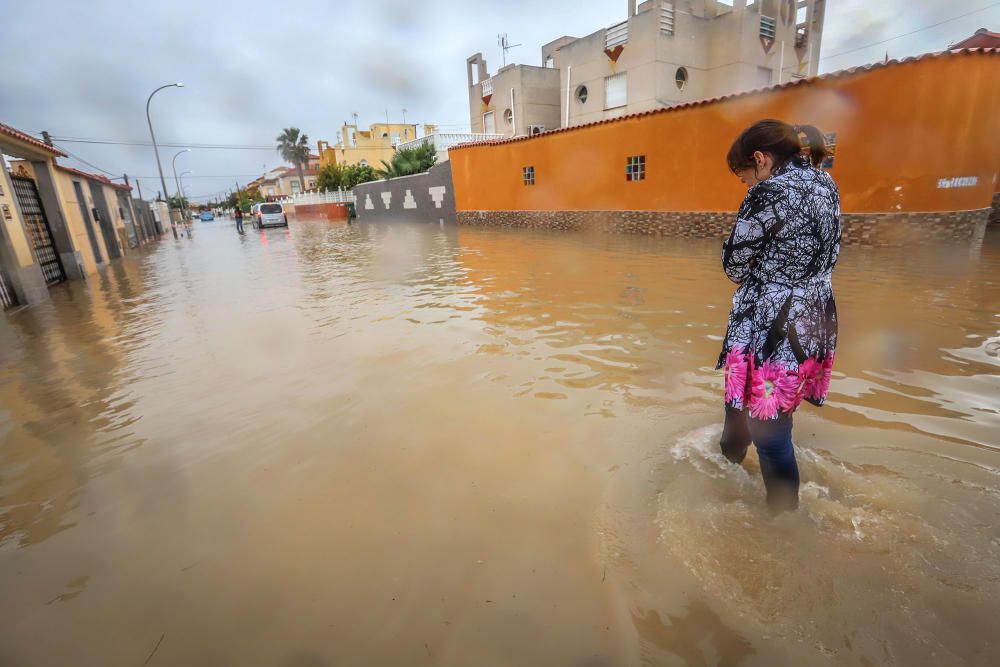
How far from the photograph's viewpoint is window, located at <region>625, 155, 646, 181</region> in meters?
13.5

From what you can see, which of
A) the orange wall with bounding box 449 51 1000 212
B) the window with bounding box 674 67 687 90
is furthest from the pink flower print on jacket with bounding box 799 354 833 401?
the window with bounding box 674 67 687 90

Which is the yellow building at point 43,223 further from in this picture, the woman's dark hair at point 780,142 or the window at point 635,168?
the window at point 635,168

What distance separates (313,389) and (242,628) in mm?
2469

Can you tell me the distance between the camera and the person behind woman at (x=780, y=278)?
1883 mm

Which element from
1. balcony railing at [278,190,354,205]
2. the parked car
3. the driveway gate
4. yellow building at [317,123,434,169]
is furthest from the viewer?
yellow building at [317,123,434,169]

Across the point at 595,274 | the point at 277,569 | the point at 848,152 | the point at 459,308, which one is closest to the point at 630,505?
the point at 277,569

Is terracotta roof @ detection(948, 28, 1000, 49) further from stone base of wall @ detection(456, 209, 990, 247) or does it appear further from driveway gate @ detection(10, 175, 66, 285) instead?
driveway gate @ detection(10, 175, 66, 285)

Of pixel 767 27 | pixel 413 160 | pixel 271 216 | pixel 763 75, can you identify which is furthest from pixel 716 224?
pixel 271 216

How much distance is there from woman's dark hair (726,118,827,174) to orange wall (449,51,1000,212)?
32.8ft

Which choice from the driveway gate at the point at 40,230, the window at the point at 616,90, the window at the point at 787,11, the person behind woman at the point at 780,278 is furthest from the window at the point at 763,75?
the driveway gate at the point at 40,230

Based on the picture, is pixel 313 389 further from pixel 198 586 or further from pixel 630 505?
pixel 630 505

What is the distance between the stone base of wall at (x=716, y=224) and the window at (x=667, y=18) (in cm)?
1089

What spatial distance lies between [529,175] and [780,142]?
16493 millimetres

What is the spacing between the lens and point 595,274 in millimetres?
8461
